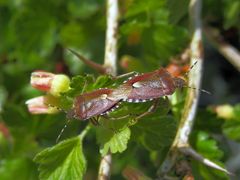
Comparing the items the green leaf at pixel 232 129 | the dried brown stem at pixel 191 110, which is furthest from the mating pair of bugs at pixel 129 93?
the green leaf at pixel 232 129

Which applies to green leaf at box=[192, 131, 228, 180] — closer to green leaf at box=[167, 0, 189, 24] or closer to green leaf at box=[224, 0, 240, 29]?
green leaf at box=[167, 0, 189, 24]

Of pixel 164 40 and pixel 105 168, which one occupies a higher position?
pixel 164 40

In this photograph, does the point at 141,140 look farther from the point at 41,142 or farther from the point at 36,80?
the point at 41,142

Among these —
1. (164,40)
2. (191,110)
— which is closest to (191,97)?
(191,110)

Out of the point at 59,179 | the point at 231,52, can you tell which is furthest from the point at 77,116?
the point at 231,52

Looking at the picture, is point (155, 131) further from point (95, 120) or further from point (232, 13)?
point (232, 13)

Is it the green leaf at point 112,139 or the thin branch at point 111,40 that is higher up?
the thin branch at point 111,40

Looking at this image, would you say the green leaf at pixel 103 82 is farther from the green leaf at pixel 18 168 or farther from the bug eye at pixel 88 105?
the green leaf at pixel 18 168
